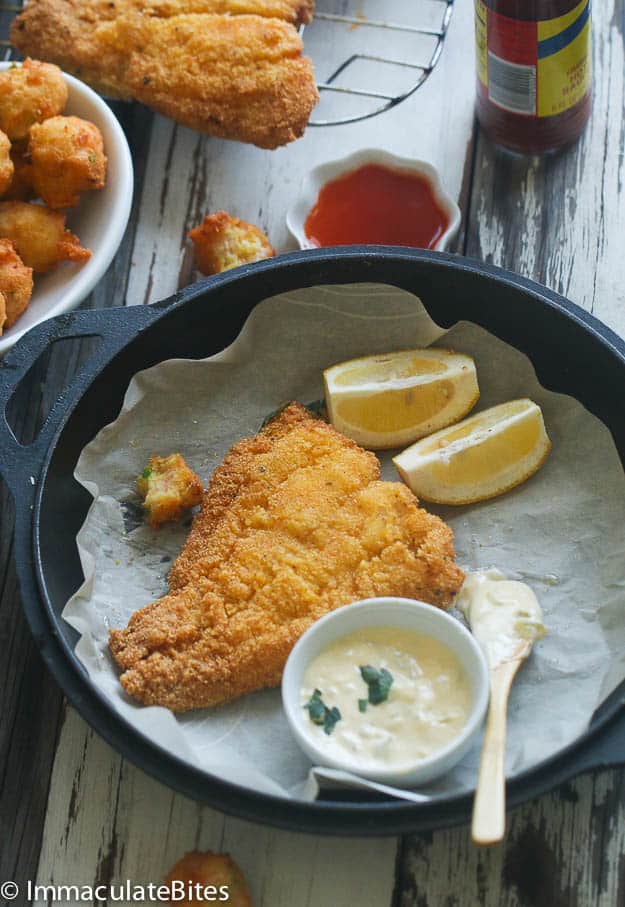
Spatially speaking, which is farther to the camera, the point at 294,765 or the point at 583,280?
the point at 583,280

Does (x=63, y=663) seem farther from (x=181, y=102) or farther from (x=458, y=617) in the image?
(x=181, y=102)

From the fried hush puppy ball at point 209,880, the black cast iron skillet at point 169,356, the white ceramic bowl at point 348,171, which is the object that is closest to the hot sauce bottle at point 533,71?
the white ceramic bowl at point 348,171

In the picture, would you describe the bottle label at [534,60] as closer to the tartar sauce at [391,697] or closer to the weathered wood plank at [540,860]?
the tartar sauce at [391,697]

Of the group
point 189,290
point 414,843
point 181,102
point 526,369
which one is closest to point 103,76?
point 181,102

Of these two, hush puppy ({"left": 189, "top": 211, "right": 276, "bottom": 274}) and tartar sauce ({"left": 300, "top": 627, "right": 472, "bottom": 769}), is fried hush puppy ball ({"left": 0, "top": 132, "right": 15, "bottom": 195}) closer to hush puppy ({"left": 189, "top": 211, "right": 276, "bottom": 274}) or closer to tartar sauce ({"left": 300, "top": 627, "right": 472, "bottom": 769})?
hush puppy ({"left": 189, "top": 211, "right": 276, "bottom": 274})

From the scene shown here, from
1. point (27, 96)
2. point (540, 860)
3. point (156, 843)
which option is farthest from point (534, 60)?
point (156, 843)

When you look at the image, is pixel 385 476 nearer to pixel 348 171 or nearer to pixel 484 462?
pixel 484 462

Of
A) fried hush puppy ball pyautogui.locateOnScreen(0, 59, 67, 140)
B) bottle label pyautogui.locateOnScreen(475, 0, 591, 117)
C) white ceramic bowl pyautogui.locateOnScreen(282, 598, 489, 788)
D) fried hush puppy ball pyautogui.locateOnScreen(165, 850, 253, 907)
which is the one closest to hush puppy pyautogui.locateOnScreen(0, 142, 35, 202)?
fried hush puppy ball pyautogui.locateOnScreen(0, 59, 67, 140)

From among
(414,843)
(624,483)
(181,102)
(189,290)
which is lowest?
(414,843)
